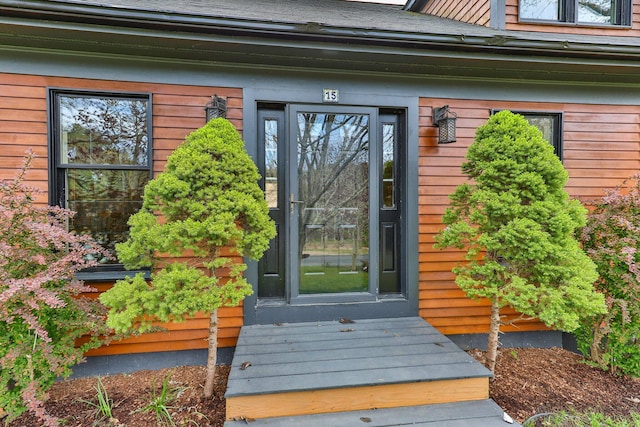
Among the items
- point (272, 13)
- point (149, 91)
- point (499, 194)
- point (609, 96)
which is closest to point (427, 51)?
point (499, 194)

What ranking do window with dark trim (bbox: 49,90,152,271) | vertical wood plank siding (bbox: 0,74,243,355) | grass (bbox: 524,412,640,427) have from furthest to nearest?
1. window with dark trim (bbox: 49,90,152,271)
2. vertical wood plank siding (bbox: 0,74,243,355)
3. grass (bbox: 524,412,640,427)

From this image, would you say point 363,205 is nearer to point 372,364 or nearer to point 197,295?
point 372,364

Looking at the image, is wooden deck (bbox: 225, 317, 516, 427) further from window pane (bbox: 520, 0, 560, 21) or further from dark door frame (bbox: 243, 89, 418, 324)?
window pane (bbox: 520, 0, 560, 21)

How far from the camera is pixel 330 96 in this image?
2.89 m

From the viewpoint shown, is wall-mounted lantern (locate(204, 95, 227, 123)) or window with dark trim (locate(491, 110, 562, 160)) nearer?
wall-mounted lantern (locate(204, 95, 227, 123))

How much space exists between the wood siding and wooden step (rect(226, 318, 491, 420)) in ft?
11.8

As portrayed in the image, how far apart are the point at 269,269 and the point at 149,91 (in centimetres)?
190

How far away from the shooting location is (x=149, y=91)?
2.68 meters

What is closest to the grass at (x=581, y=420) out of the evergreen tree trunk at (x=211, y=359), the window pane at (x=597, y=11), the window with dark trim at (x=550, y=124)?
the evergreen tree trunk at (x=211, y=359)

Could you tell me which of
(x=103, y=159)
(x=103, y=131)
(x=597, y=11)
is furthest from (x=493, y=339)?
(x=597, y=11)

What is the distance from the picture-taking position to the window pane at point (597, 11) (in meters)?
3.52

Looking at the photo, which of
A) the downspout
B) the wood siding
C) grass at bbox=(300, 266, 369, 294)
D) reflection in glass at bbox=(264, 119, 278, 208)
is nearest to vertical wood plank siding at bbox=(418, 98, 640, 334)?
grass at bbox=(300, 266, 369, 294)

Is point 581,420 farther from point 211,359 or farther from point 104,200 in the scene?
point 104,200

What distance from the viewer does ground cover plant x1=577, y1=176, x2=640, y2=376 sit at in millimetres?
2506
